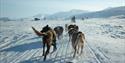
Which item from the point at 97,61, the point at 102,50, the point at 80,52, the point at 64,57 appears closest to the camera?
the point at 97,61

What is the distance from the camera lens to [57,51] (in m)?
14.7

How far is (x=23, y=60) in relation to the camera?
1206 centimetres

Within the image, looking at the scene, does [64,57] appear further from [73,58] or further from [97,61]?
[97,61]

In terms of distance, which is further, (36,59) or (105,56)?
(105,56)

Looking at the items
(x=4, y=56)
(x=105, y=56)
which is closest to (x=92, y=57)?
(x=105, y=56)

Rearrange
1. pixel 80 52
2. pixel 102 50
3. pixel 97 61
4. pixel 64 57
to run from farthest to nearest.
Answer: pixel 102 50 < pixel 80 52 < pixel 64 57 < pixel 97 61

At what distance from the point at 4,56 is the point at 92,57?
4702mm

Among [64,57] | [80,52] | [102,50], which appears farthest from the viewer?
[102,50]

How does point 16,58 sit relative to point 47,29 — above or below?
below

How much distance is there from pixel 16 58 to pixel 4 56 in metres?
0.92

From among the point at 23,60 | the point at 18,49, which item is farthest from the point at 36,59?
the point at 18,49

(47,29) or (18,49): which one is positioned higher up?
(47,29)

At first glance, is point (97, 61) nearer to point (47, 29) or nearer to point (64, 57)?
point (64, 57)

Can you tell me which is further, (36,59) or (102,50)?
(102,50)
